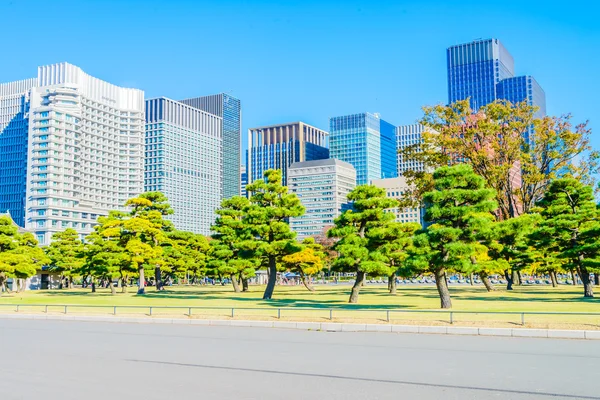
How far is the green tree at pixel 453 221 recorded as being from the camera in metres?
27.3

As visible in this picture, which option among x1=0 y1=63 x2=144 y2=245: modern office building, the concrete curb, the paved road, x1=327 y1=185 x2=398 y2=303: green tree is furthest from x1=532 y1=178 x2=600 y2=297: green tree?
x1=0 y1=63 x2=144 y2=245: modern office building

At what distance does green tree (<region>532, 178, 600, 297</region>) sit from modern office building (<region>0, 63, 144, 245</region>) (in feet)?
369

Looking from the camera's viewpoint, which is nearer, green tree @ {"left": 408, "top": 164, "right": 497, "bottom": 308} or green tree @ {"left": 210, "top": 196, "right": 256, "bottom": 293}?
green tree @ {"left": 408, "top": 164, "right": 497, "bottom": 308}

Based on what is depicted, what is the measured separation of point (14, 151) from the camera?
156750 mm

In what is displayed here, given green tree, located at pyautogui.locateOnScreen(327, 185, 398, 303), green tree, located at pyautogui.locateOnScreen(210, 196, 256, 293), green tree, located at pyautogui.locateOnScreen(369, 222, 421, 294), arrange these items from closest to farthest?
green tree, located at pyautogui.locateOnScreen(327, 185, 398, 303) → green tree, located at pyautogui.locateOnScreen(369, 222, 421, 294) → green tree, located at pyautogui.locateOnScreen(210, 196, 256, 293)

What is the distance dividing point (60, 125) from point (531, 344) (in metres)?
140

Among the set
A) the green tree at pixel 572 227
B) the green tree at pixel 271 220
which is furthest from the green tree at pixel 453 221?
the green tree at pixel 271 220

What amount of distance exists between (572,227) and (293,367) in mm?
30384

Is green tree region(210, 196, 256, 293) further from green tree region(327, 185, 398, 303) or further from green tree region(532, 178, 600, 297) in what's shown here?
green tree region(532, 178, 600, 297)

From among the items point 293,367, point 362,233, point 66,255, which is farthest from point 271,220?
point 66,255

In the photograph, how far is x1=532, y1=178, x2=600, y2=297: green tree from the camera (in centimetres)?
3526

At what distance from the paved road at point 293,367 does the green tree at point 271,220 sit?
1989 cm

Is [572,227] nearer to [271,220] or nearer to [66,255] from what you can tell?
[271,220]

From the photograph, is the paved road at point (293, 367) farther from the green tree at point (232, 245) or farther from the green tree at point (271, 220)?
the green tree at point (232, 245)
